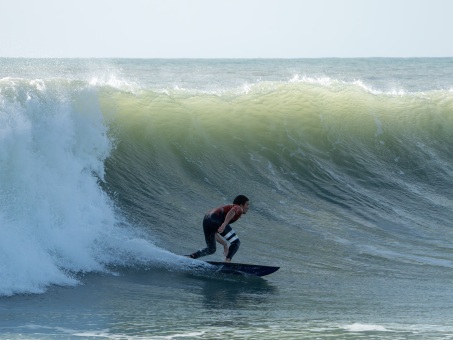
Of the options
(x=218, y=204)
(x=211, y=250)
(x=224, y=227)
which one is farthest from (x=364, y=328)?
(x=218, y=204)

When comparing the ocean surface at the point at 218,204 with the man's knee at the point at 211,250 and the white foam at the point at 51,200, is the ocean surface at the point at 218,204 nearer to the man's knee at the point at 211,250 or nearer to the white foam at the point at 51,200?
the white foam at the point at 51,200

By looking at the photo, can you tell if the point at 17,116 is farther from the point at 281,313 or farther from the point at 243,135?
the point at 243,135

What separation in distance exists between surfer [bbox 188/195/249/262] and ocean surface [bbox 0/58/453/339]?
1.42ft

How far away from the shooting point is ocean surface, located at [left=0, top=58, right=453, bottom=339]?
9352 millimetres

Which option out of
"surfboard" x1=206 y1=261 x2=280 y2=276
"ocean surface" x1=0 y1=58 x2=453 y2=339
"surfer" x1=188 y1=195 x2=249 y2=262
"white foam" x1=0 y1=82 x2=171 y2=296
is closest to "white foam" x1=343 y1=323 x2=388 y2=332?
"ocean surface" x1=0 y1=58 x2=453 y2=339

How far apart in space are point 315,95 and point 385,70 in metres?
26.1

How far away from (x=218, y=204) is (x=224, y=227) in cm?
373

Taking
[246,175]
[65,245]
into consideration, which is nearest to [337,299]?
[65,245]

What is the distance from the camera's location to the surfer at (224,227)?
11367 mm

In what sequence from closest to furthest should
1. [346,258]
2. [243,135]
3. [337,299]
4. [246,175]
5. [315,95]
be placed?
[337,299]
[346,258]
[246,175]
[243,135]
[315,95]

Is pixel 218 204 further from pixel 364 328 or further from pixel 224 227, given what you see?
pixel 364 328

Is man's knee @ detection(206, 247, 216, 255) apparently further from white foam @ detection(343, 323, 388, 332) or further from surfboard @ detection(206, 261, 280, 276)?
white foam @ detection(343, 323, 388, 332)

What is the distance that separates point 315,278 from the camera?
11.6 meters

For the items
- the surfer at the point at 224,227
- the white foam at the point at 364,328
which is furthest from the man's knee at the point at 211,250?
the white foam at the point at 364,328
